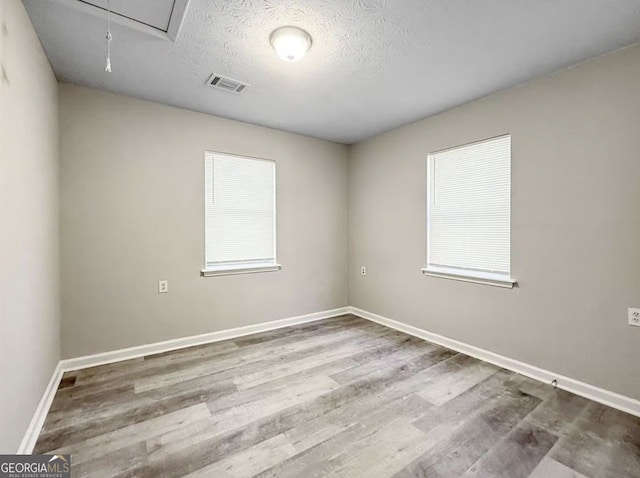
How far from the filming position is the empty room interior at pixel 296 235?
1.65 meters

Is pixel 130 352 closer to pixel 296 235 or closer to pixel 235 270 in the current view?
pixel 235 270

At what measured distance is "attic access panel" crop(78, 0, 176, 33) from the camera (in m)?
1.66

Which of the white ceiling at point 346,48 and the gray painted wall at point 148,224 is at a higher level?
the white ceiling at point 346,48

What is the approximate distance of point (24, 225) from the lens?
166 cm

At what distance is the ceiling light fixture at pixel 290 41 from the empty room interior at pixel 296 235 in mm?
10

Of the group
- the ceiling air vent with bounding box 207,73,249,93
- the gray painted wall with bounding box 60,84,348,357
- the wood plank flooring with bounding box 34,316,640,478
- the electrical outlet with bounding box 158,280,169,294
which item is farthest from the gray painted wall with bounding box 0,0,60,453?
the ceiling air vent with bounding box 207,73,249,93

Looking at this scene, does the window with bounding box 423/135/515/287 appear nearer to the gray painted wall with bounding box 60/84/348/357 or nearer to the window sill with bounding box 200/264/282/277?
the gray painted wall with bounding box 60/84/348/357

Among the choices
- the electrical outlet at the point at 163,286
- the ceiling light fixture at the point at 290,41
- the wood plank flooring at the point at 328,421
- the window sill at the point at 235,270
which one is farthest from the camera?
the window sill at the point at 235,270

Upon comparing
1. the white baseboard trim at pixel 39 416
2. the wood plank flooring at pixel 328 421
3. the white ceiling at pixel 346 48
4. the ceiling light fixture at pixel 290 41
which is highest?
the white ceiling at pixel 346 48

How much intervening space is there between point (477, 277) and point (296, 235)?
215 centimetres

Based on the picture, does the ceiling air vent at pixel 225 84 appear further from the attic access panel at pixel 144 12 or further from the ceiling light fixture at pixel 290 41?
the ceiling light fixture at pixel 290 41

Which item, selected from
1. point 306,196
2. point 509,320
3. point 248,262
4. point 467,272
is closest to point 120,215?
point 248,262

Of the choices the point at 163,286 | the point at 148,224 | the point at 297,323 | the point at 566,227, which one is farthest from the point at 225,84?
the point at 566,227

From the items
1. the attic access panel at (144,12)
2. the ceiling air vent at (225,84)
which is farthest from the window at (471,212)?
the attic access panel at (144,12)
